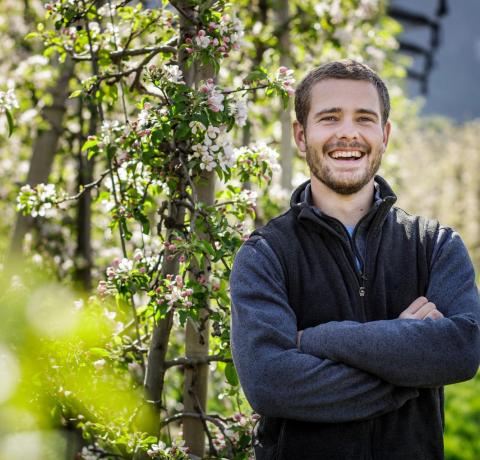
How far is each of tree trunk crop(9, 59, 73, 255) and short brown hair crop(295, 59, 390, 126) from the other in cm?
260

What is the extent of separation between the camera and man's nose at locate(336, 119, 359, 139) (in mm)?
2035

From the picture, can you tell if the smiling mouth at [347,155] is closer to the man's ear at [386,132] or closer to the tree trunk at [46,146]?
the man's ear at [386,132]

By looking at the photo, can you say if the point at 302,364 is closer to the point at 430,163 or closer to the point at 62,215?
the point at 62,215

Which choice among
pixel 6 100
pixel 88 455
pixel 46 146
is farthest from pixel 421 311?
pixel 46 146

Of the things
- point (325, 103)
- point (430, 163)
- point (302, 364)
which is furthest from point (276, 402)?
point (430, 163)

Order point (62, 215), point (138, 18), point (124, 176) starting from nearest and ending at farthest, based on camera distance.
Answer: point (124, 176) < point (138, 18) < point (62, 215)

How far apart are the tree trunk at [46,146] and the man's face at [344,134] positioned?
2.71 metres

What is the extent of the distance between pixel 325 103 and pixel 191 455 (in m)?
1.41

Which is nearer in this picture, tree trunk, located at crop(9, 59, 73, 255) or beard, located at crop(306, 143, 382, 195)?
beard, located at crop(306, 143, 382, 195)

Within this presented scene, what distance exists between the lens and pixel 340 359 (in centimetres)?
182

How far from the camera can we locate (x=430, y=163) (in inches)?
2483

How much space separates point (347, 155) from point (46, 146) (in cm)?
292

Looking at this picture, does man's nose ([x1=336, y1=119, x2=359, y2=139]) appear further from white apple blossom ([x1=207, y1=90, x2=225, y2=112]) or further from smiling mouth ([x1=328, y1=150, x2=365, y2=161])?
white apple blossom ([x1=207, y1=90, x2=225, y2=112])

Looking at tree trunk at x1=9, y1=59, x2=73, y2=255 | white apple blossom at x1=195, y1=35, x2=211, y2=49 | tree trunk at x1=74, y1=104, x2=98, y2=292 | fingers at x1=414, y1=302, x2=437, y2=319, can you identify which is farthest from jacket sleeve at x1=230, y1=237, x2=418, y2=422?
tree trunk at x1=74, y1=104, x2=98, y2=292
